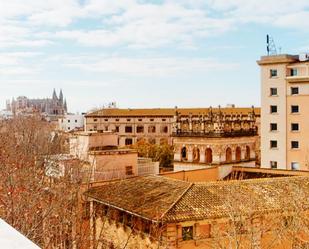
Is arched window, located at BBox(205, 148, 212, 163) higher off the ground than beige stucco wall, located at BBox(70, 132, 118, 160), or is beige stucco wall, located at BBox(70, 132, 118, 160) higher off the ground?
beige stucco wall, located at BBox(70, 132, 118, 160)

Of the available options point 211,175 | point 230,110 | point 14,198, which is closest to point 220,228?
point 14,198

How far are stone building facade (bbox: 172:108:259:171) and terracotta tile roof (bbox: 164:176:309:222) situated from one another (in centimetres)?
1285

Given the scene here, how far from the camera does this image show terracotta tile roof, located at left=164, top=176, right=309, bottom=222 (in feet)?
48.0

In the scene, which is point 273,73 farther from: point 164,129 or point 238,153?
point 164,129

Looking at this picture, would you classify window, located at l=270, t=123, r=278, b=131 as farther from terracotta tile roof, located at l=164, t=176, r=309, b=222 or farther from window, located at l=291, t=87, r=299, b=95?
terracotta tile roof, located at l=164, t=176, r=309, b=222

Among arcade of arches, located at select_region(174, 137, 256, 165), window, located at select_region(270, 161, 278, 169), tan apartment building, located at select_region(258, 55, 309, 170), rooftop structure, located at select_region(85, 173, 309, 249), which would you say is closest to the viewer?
rooftop structure, located at select_region(85, 173, 309, 249)

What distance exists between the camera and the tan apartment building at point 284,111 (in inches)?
1444

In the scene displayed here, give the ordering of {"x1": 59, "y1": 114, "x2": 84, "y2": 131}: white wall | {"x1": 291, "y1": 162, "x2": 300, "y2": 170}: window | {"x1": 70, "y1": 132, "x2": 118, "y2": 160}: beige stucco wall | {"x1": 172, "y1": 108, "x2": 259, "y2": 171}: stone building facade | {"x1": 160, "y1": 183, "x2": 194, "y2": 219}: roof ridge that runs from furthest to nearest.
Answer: {"x1": 59, "y1": 114, "x2": 84, "y2": 131}: white wall
{"x1": 291, "y1": 162, "x2": 300, "y2": 170}: window
{"x1": 172, "y1": 108, "x2": 259, "y2": 171}: stone building facade
{"x1": 70, "y1": 132, "x2": 118, "y2": 160}: beige stucco wall
{"x1": 160, "y1": 183, "x2": 194, "y2": 219}: roof ridge

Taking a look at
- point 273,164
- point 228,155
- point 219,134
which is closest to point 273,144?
point 273,164

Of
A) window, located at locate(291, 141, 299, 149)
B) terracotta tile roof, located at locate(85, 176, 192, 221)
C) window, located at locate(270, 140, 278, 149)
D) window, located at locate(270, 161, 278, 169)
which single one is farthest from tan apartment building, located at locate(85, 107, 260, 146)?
terracotta tile roof, located at locate(85, 176, 192, 221)

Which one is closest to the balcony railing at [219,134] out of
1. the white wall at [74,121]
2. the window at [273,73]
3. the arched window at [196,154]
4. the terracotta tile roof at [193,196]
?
the arched window at [196,154]

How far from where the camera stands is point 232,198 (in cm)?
1494

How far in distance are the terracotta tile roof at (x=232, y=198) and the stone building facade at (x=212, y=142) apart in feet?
42.2

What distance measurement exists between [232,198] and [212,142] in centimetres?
1635
